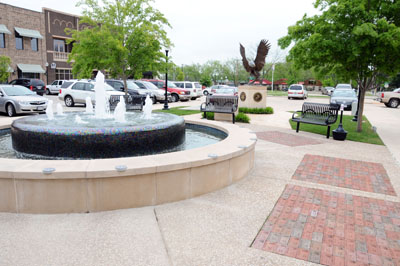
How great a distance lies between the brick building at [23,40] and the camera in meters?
34.1

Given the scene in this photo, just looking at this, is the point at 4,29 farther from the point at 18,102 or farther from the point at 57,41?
the point at 18,102

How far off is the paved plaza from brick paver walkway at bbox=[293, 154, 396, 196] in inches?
2.1

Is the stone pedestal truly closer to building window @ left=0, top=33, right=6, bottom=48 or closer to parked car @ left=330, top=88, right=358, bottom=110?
parked car @ left=330, top=88, right=358, bottom=110

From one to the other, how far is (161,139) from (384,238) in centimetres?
404

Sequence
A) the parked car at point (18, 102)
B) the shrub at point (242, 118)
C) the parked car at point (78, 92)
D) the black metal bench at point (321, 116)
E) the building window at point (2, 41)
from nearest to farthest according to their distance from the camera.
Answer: the black metal bench at point (321, 116) → the shrub at point (242, 118) → the parked car at point (18, 102) → the parked car at point (78, 92) → the building window at point (2, 41)

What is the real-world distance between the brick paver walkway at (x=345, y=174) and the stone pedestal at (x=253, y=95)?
1017cm

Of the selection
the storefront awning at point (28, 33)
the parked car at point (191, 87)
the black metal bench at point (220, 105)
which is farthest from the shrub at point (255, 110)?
the storefront awning at point (28, 33)

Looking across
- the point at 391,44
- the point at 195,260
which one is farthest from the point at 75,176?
the point at 391,44

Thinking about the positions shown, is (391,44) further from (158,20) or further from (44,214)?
(158,20)

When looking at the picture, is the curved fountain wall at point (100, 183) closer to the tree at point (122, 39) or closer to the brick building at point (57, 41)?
the tree at point (122, 39)

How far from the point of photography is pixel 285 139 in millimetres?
9570

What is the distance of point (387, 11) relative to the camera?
957 cm

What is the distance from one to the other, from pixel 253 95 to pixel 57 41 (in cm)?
3355

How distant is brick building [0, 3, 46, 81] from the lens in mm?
34125
